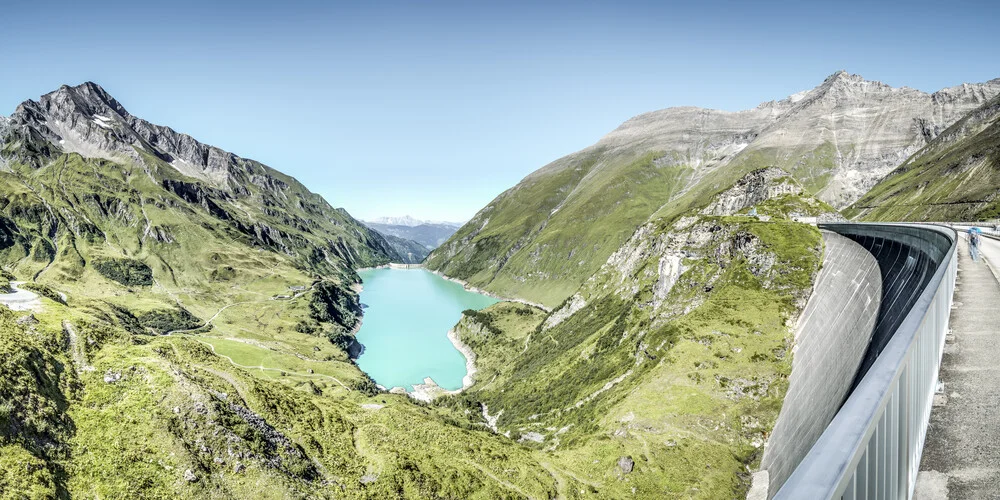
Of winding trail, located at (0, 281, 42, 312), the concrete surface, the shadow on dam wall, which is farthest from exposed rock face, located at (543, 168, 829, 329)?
winding trail, located at (0, 281, 42, 312)

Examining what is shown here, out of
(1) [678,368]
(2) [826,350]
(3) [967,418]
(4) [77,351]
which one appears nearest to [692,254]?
(1) [678,368]

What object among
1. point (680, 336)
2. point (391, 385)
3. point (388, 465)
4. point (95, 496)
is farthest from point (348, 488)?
point (391, 385)

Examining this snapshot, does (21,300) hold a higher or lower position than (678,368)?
higher

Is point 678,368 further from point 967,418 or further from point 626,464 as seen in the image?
point 967,418

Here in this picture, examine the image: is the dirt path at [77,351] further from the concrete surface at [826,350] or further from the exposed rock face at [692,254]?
Answer: the exposed rock face at [692,254]

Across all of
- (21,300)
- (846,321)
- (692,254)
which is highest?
(21,300)

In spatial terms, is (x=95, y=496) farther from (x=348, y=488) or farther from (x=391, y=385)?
(x=391, y=385)

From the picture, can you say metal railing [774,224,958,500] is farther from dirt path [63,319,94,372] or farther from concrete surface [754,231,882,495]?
dirt path [63,319,94,372]
